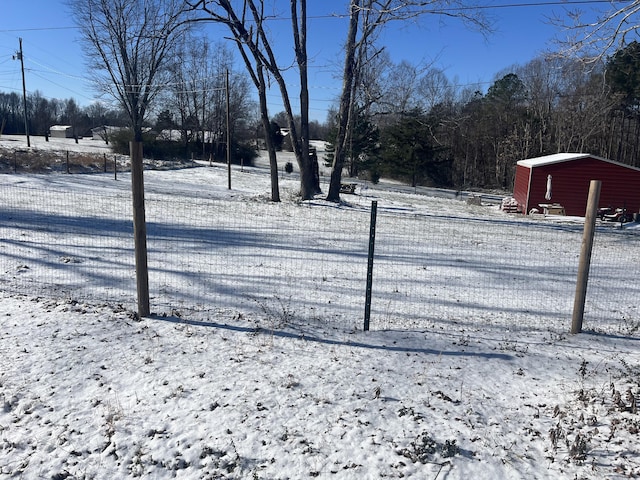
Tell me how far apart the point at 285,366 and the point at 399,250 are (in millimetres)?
6858

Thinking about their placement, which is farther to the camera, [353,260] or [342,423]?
[353,260]

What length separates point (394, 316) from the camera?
19.1 ft

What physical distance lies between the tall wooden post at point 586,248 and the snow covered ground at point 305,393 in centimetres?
32

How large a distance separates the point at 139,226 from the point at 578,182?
75.3 feet

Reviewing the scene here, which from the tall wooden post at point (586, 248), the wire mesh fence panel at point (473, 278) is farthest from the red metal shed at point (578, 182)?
the tall wooden post at point (586, 248)

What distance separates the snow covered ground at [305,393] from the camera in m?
2.95

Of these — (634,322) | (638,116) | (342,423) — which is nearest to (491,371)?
(342,423)

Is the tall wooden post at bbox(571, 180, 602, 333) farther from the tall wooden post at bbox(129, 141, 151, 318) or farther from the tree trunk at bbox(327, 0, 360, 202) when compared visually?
the tree trunk at bbox(327, 0, 360, 202)

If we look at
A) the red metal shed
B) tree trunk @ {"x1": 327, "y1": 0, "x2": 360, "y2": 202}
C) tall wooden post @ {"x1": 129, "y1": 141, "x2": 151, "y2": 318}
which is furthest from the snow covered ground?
the red metal shed

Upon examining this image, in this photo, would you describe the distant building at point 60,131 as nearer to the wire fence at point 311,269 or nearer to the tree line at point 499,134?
the tree line at point 499,134

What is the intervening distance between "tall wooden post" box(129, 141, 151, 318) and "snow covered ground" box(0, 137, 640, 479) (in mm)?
232

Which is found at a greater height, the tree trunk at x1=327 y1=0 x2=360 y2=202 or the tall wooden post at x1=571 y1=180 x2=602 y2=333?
the tree trunk at x1=327 y1=0 x2=360 y2=202

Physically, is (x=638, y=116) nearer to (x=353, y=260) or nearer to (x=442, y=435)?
(x=353, y=260)

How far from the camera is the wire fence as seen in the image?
5941mm
